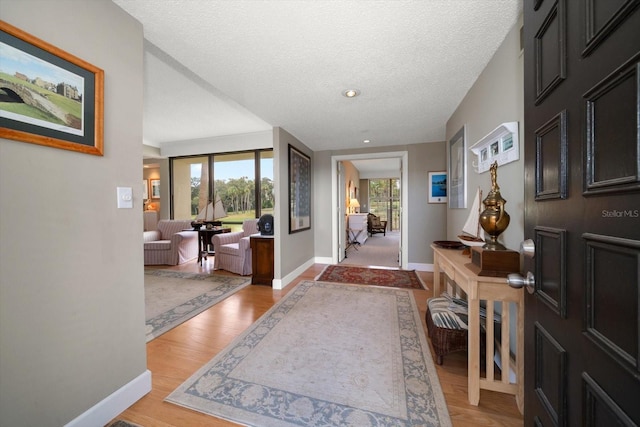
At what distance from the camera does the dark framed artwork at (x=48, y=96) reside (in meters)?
0.96

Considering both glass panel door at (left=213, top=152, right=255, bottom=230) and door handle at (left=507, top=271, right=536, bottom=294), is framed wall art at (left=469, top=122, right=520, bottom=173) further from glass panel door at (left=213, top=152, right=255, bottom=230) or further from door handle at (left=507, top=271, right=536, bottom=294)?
glass panel door at (left=213, top=152, right=255, bottom=230)

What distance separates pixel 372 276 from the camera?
385cm

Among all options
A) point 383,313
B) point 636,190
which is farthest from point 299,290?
point 636,190

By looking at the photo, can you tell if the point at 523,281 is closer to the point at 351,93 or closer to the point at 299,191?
the point at 351,93

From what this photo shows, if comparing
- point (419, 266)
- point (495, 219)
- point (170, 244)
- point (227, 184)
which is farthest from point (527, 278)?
point (227, 184)

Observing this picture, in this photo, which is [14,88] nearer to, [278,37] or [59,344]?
[59,344]

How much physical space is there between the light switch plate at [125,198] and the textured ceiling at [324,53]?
1.05 meters

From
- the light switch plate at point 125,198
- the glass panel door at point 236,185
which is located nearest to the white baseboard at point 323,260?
the glass panel door at point 236,185

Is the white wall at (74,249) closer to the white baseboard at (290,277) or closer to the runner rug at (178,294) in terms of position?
the runner rug at (178,294)

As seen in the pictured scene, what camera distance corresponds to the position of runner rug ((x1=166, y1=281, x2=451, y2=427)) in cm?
132

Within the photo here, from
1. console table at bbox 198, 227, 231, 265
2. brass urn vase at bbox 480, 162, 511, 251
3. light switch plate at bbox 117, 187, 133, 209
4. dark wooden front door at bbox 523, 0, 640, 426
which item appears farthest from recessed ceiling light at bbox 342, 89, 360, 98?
console table at bbox 198, 227, 231, 265

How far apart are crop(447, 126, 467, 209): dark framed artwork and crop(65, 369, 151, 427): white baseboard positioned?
10.2 feet

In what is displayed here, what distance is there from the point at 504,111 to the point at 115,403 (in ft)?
10.0

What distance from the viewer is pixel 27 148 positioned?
40.1 inches
